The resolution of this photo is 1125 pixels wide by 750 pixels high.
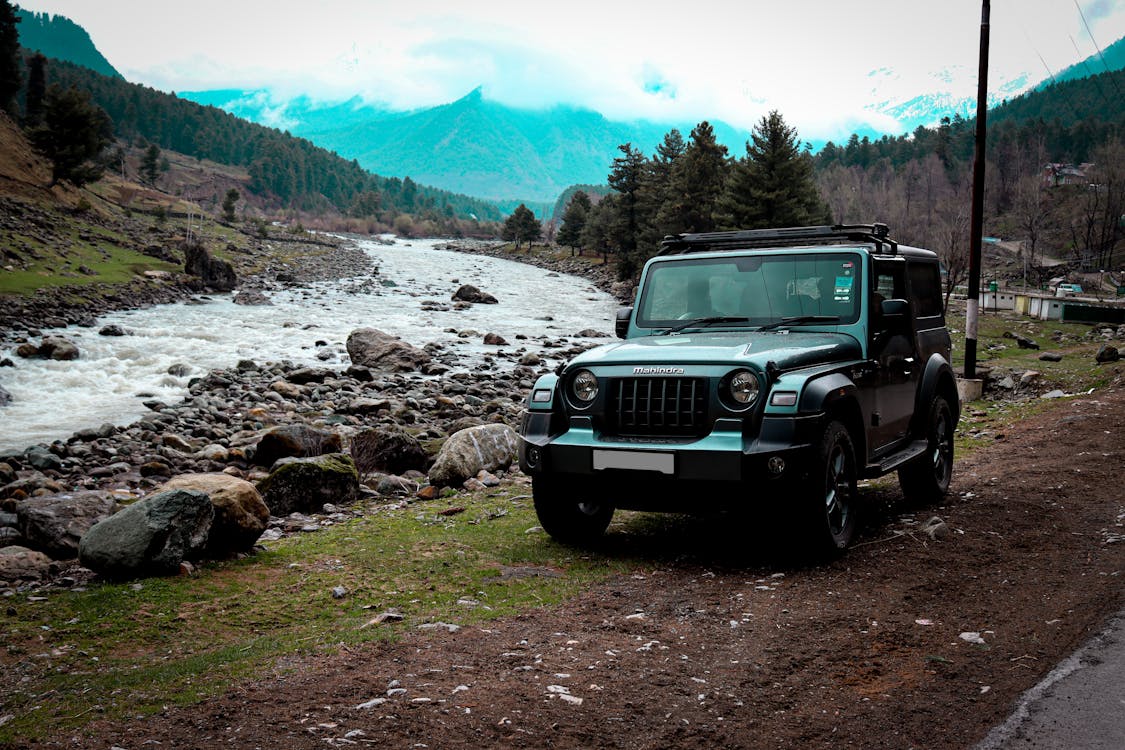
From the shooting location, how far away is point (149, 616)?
6.34m

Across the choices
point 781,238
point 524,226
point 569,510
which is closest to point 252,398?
point 569,510

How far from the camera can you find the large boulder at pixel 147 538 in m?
7.07

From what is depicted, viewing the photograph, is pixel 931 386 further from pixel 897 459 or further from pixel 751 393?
pixel 751 393

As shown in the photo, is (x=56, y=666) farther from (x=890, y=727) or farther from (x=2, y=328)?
(x=2, y=328)

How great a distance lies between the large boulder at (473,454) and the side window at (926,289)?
19.0ft

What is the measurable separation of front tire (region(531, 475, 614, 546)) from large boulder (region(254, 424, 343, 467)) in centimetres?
738

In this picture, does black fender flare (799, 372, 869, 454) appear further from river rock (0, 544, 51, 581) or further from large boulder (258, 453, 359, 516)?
large boulder (258, 453, 359, 516)

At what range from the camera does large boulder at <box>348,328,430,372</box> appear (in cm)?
2783


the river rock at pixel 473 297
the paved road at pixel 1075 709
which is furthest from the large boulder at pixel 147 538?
the river rock at pixel 473 297

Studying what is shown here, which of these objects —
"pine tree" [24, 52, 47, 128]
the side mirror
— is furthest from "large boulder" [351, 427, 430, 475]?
"pine tree" [24, 52, 47, 128]

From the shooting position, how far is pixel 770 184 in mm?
53031

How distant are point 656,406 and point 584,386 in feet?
2.24

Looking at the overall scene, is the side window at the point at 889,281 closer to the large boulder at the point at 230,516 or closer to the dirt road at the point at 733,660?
the dirt road at the point at 733,660

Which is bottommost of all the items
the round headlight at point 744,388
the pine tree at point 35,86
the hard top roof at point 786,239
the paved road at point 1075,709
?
the paved road at point 1075,709
